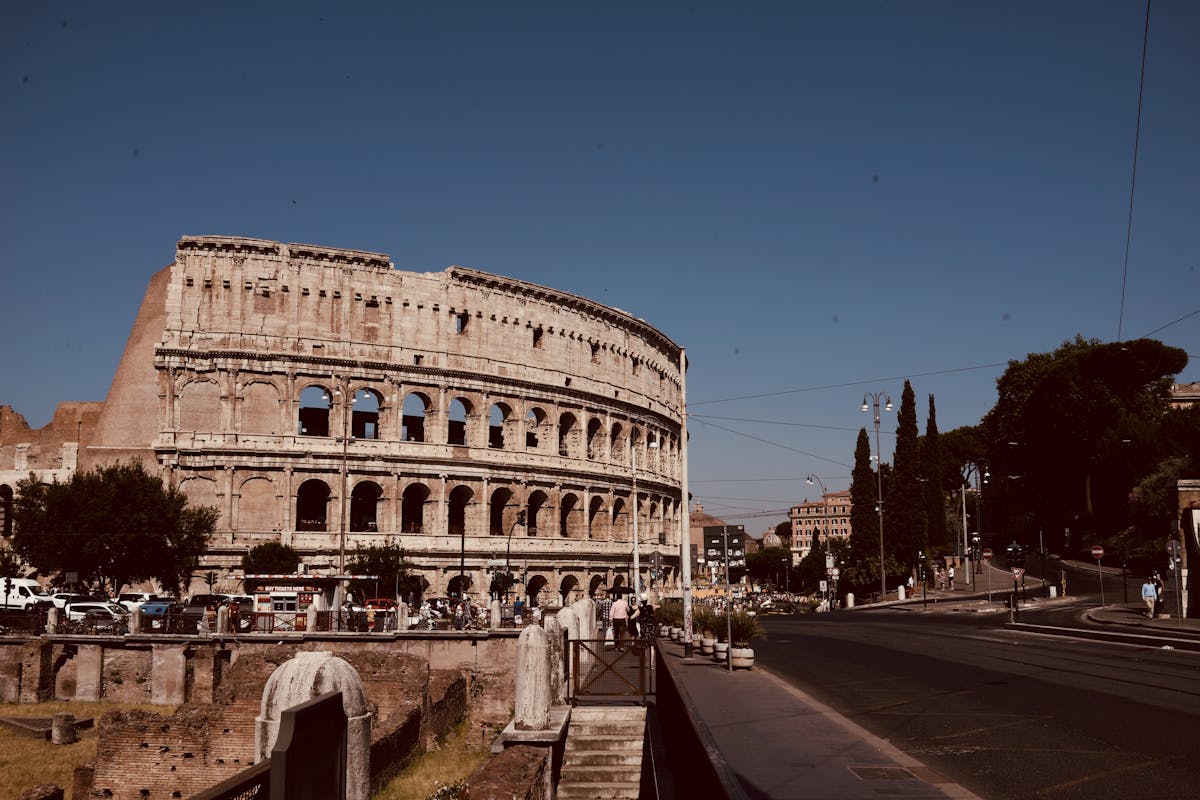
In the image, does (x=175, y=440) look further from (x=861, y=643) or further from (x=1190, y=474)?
(x=1190, y=474)

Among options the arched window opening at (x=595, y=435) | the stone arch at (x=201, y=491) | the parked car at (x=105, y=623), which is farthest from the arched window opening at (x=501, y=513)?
the parked car at (x=105, y=623)

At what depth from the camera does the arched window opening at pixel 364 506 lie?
5784 cm

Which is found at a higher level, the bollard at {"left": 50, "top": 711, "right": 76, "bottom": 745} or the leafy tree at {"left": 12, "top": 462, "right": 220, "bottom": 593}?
the leafy tree at {"left": 12, "top": 462, "right": 220, "bottom": 593}

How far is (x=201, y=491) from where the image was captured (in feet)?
173

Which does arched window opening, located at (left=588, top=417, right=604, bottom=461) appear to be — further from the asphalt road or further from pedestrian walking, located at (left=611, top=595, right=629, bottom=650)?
pedestrian walking, located at (left=611, top=595, right=629, bottom=650)

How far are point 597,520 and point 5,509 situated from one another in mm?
33897

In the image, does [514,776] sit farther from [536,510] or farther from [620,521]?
[620,521]

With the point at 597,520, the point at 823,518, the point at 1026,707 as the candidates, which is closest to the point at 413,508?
the point at 597,520

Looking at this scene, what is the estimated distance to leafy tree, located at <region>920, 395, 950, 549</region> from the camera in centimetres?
7775

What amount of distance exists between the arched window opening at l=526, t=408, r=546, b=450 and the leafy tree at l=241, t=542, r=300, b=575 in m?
16.4

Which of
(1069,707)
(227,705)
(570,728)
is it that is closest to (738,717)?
(570,728)

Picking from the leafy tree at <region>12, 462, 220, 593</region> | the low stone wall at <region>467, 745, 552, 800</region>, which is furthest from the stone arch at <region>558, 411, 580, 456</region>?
the low stone wall at <region>467, 745, 552, 800</region>

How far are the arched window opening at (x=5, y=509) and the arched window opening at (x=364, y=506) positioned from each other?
64.2 ft

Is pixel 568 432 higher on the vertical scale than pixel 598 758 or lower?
higher
